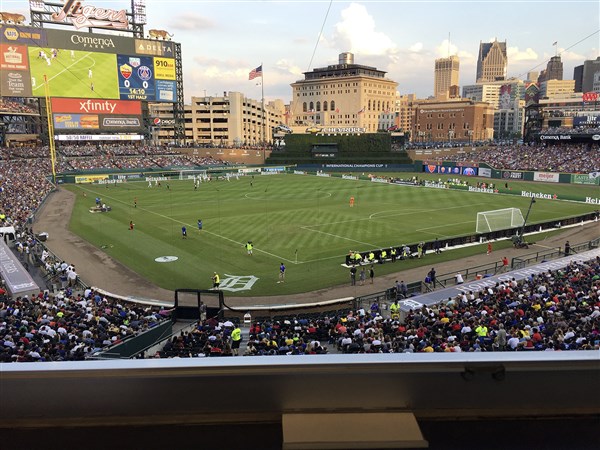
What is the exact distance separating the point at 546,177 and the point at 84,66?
8149cm

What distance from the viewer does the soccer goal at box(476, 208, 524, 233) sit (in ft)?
125

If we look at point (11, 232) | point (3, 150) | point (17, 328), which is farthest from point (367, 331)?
point (3, 150)

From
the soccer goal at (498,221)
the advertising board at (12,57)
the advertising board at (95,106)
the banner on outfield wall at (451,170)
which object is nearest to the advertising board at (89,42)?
the advertising board at (12,57)

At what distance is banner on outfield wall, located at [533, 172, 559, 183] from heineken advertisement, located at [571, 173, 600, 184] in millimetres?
2696

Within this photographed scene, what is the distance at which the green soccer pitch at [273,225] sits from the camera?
28.4m

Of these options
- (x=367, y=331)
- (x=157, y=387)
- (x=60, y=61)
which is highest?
(x=60, y=61)

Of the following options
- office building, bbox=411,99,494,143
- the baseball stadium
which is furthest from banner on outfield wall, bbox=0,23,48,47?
office building, bbox=411,99,494,143

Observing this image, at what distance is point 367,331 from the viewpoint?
13797 millimetres

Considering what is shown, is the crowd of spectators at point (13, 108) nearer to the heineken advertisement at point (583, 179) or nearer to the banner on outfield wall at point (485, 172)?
the banner on outfield wall at point (485, 172)

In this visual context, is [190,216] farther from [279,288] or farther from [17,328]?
[17,328]

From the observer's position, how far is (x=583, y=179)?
224 feet

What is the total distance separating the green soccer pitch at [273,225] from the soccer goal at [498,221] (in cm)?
109

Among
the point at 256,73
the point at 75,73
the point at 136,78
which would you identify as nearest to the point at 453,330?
the point at 256,73

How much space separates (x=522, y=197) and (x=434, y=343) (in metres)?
51.5
